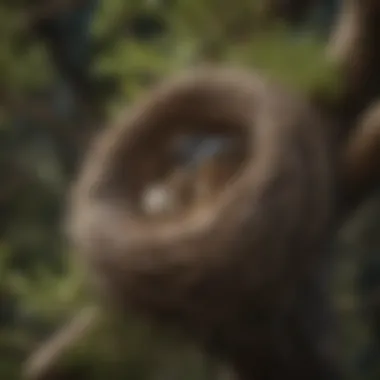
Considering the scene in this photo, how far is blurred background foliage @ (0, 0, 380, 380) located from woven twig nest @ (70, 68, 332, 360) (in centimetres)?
5

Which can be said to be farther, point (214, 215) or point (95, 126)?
point (95, 126)

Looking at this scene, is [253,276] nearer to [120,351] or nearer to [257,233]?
[257,233]

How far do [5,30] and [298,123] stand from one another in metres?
0.37

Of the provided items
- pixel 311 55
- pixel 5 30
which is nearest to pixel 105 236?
pixel 311 55

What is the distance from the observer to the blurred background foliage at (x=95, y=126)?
0.65 meters

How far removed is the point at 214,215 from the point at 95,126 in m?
0.39

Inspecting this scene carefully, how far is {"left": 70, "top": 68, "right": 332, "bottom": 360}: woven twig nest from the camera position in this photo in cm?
51

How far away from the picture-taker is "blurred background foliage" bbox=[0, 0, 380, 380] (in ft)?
2.13

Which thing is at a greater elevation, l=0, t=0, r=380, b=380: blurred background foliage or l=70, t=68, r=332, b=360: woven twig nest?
l=0, t=0, r=380, b=380: blurred background foliage

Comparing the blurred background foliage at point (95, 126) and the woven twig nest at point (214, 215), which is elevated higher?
the blurred background foliage at point (95, 126)

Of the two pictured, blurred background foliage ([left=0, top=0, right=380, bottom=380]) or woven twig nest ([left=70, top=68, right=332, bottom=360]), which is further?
blurred background foliage ([left=0, top=0, right=380, bottom=380])

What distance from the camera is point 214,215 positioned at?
0.51m

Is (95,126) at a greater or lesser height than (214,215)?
greater

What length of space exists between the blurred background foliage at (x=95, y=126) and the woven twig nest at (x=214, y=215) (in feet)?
0.17
